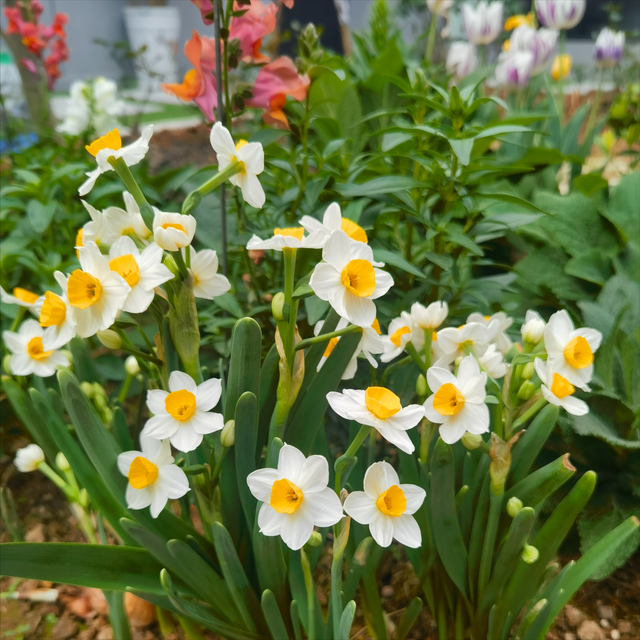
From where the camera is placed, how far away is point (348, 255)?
512 millimetres

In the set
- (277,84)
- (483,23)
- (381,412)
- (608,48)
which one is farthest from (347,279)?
(608,48)

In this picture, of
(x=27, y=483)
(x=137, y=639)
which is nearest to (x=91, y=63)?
(x=27, y=483)

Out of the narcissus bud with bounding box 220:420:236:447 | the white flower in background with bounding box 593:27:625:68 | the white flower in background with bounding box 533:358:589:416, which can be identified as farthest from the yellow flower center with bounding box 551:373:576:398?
the white flower in background with bounding box 593:27:625:68

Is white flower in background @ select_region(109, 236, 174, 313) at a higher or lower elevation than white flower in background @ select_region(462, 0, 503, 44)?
lower

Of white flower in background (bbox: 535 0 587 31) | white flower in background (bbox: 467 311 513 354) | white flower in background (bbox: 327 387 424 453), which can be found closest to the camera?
white flower in background (bbox: 327 387 424 453)

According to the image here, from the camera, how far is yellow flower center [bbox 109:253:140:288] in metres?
0.52

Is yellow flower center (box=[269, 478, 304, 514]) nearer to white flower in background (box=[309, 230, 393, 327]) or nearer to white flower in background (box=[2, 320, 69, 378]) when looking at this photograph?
white flower in background (box=[309, 230, 393, 327])

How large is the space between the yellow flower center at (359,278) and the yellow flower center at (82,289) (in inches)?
8.7

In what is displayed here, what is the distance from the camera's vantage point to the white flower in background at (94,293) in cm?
50

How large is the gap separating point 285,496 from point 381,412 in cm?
11

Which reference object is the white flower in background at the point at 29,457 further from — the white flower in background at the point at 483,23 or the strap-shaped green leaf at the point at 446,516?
the white flower in background at the point at 483,23

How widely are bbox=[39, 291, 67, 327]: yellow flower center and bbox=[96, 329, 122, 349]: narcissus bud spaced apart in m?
0.04

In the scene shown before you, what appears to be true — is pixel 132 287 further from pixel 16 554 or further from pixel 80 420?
pixel 16 554

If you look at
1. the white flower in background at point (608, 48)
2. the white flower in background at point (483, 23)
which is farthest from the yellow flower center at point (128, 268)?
the white flower in background at point (608, 48)
